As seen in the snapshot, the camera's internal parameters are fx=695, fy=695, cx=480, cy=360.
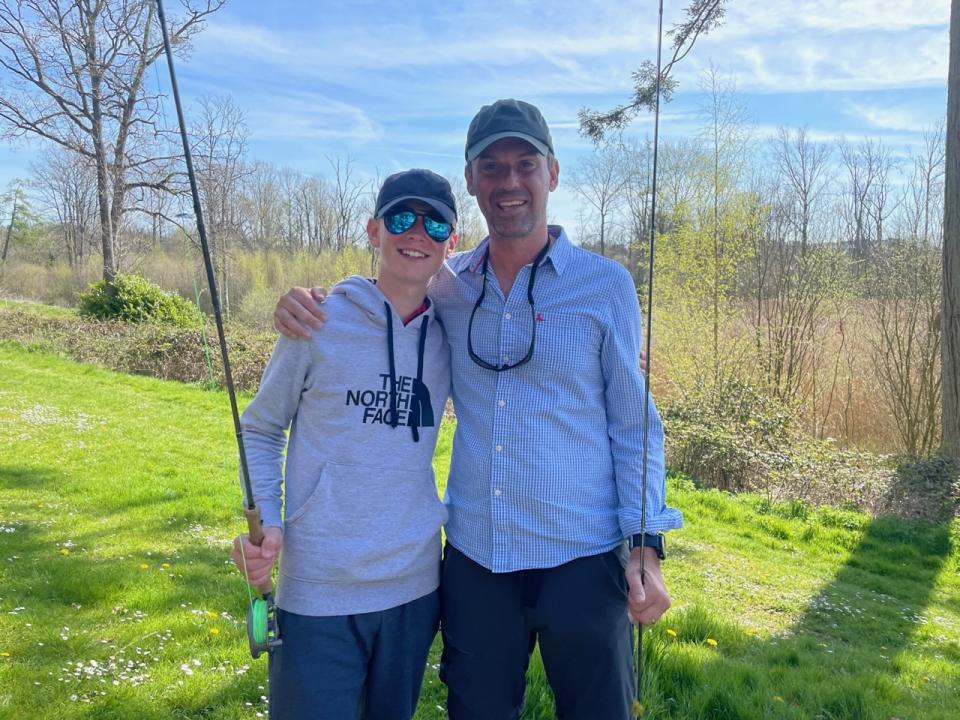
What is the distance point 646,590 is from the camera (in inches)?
76.6

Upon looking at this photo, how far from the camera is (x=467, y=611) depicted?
6.70 ft

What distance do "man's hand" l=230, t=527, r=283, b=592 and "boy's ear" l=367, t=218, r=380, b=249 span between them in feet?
3.05

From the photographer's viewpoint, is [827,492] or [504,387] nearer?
[504,387]

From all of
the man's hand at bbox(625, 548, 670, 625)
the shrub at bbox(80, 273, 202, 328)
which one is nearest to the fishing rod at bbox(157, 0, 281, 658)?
the man's hand at bbox(625, 548, 670, 625)

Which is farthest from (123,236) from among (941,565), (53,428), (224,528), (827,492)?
(941,565)

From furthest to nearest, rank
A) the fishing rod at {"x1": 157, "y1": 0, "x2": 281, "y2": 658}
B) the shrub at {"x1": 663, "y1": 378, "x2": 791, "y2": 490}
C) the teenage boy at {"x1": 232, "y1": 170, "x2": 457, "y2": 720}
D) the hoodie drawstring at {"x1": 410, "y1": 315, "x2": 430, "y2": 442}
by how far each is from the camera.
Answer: the shrub at {"x1": 663, "y1": 378, "x2": 791, "y2": 490}
the hoodie drawstring at {"x1": 410, "y1": 315, "x2": 430, "y2": 442}
the teenage boy at {"x1": 232, "y1": 170, "x2": 457, "y2": 720}
the fishing rod at {"x1": 157, "y1": 0, "x2": 281, "y2": 658}

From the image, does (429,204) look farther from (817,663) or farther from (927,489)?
(927,489)

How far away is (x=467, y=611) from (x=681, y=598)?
361cm

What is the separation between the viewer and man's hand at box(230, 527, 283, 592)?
185 cm

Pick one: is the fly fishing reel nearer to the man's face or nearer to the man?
the man

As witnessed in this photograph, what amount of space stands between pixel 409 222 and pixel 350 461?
0.73 metres

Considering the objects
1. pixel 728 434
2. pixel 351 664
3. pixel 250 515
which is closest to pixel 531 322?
pixel 250 515

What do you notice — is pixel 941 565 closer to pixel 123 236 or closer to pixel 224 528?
pixel 224 528

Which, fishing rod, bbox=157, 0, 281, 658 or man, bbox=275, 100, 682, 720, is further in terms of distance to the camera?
man, bbox=275, 100, 682, 720
